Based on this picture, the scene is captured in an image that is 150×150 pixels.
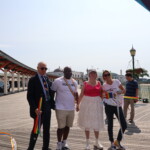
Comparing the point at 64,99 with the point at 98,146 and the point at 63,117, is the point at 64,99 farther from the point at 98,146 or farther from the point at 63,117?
the point at 98,146

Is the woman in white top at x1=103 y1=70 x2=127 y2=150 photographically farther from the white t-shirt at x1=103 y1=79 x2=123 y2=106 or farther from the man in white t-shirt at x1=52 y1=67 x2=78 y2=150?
the man in white t-shirt at x1=52 y1=67 x2=78 y2=150

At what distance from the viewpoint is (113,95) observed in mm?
3820

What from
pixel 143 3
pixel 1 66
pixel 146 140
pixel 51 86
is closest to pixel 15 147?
pixel 51 86

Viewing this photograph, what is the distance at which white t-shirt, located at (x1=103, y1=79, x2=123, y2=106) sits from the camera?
12.5 ft

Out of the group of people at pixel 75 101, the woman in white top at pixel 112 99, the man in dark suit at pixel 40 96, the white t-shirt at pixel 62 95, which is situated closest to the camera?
the man in dark suit at pixel 40 96

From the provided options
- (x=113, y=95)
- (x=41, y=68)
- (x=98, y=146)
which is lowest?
(x=98, y=146)

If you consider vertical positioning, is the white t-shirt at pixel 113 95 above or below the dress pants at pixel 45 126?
above

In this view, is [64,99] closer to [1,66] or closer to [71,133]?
[71,133]

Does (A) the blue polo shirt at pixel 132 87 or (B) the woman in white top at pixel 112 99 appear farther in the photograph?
(A) the blue polo shirt at pixel 132 87

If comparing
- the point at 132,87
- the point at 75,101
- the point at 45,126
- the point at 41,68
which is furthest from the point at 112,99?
the point at 132,87

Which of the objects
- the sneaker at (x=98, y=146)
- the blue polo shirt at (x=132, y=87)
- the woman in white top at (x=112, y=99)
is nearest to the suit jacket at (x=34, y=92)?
the woman in white top at (x=112, y=99)

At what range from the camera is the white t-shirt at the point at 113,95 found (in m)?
3.80

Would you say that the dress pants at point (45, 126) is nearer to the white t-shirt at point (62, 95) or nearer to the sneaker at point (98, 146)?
the white t-shirt at point (62, 95)

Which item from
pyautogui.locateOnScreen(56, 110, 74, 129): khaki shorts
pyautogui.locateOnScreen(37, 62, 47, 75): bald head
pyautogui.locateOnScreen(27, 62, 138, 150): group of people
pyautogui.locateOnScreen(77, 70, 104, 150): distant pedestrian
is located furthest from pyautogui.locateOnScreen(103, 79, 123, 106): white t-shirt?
pyautogui.locateOnScreen(37, 62, 47, 75): bald head
